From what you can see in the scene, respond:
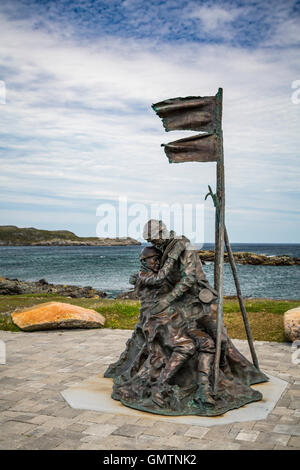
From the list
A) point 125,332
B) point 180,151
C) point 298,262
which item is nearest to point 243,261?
point 298,262

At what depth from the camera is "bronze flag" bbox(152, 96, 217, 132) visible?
23.3ft

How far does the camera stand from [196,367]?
6887 mm

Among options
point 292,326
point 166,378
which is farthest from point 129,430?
point 292,326

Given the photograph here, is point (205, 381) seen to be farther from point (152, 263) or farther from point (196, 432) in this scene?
point (152, 263)

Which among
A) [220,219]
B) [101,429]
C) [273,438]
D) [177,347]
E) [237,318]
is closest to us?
[273,438]

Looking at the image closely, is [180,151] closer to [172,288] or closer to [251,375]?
[172,288]

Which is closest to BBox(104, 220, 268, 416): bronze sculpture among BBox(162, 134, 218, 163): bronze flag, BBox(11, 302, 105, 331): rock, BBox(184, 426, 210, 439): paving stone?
BBox(184, 426, 210, 439): paving stone

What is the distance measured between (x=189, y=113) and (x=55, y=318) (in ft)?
24.0

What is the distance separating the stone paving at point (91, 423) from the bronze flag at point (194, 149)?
11.9ft

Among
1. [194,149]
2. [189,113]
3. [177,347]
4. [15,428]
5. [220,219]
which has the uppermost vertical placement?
[189,113]

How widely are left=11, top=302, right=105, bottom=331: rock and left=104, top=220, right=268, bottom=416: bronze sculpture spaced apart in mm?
5078

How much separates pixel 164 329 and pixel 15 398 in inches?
95.2

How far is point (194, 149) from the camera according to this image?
7184 mm
